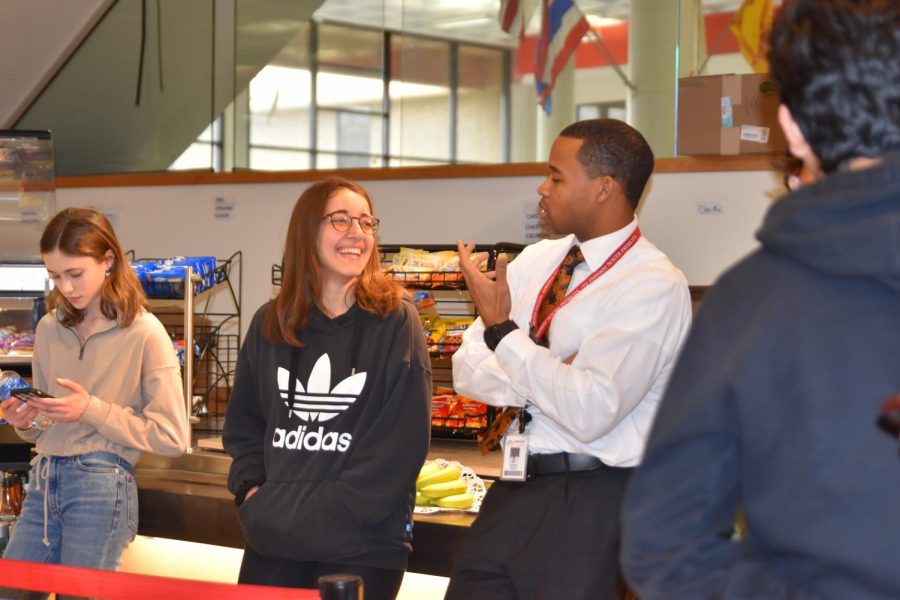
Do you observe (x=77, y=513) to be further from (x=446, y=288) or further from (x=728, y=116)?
(x=728, y=116)

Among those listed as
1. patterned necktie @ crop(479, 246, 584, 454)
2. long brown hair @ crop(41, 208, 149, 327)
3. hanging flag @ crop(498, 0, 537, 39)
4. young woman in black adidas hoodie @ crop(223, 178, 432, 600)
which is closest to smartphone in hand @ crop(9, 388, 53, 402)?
long brown hair @ crop(41, 208, 149, 327)

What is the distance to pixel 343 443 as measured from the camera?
2473 millimetres

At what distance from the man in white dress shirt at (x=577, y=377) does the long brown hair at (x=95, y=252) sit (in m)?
1.08

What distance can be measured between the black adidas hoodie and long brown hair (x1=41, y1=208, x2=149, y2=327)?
25.5 inches

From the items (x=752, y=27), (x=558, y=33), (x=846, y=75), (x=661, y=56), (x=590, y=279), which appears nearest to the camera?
(x=846, y=75)

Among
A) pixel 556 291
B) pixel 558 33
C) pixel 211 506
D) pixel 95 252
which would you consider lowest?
pixel 211 506

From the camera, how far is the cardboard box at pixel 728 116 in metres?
4.08

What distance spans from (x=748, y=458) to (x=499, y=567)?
1.15 m

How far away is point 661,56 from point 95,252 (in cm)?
319

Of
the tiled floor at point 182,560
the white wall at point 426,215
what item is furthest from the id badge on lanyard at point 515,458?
the white wall at point 426,215

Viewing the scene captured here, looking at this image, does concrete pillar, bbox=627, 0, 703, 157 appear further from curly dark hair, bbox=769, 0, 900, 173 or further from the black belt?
curly dark hair, bbox=769, 0, 900, 173

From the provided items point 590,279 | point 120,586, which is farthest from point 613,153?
point 120,586

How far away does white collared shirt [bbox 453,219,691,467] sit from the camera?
2.16 metres

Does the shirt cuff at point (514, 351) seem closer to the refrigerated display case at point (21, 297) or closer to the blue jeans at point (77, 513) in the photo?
the blue jeans at point (77, 513)
